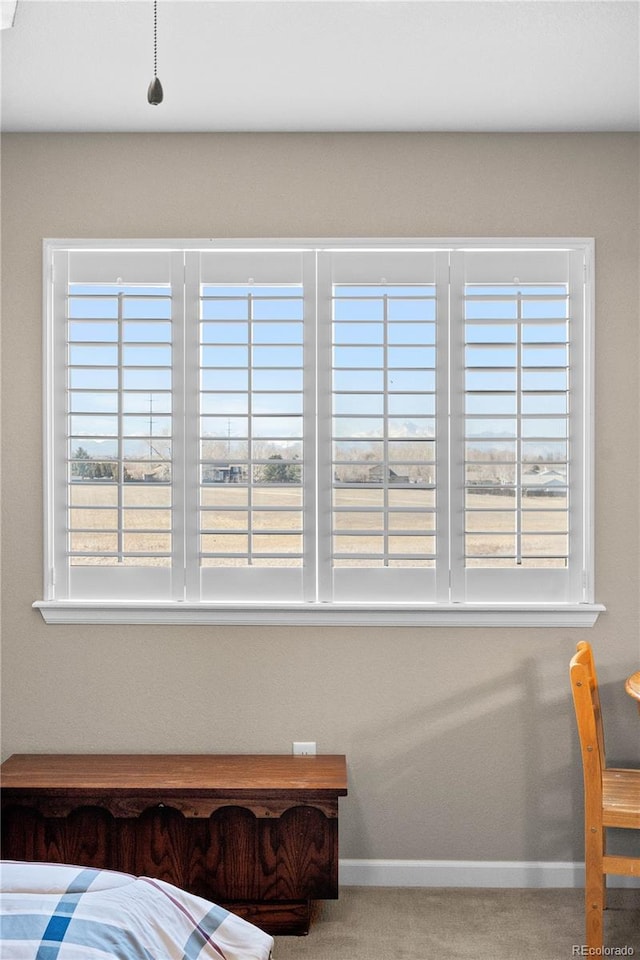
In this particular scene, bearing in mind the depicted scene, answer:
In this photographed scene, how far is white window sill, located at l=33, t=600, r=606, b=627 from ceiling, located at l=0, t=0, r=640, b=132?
5.74 feet

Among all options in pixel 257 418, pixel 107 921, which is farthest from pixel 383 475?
pixel 107 921

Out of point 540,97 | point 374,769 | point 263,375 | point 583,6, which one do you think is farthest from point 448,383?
point 374,769

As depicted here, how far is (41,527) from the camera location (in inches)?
113

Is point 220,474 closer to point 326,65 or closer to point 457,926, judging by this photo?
point 326,65

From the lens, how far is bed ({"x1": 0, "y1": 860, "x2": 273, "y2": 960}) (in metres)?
1.42

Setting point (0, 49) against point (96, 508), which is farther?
point (96, 508)

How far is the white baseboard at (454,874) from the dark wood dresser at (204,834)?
0.35m

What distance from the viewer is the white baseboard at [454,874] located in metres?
2.81

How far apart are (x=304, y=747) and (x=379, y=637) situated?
496mm

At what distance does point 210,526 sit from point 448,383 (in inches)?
40.9

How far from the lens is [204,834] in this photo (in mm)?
2512

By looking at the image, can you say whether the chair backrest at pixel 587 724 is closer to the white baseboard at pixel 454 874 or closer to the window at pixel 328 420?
the window at pixel 328 420

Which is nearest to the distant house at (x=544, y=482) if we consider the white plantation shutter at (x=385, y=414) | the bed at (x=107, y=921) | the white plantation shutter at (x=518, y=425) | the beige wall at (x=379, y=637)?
the white plantation shutter at (x=518, y=425)

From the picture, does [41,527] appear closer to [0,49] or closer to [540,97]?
[0,49]
